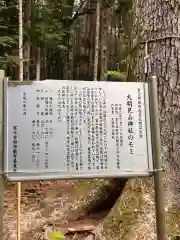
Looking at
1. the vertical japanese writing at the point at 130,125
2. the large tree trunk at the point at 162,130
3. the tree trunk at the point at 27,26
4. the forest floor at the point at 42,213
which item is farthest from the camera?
the tree trunk at the point at 27,26

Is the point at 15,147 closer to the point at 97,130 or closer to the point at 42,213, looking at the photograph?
the point at 97,130

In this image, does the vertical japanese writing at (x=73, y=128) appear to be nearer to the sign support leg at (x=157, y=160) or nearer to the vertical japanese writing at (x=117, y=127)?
the vertical japanese writing at (x=117, y=127)

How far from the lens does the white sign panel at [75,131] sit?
2459 mm

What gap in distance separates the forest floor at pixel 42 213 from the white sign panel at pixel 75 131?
54.2 inches

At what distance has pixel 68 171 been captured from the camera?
98.3 inches

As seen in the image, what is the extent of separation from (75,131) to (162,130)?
52.9 inches

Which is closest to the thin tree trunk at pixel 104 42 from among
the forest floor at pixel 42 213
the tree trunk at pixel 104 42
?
the tree trunk at pixel 104 42

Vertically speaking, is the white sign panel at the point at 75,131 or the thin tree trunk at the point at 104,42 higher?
the thin tree trunk at the point at 104,42

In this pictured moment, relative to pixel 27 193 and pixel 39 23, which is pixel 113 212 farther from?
pixel 39 23

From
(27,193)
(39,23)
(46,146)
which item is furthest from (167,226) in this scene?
(39,23)

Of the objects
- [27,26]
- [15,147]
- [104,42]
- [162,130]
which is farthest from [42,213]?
[104,42]

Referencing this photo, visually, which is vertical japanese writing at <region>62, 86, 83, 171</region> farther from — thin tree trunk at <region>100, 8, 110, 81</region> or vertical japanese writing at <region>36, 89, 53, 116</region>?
thin tree trunk at <region>100, 8, 110, 81</region>

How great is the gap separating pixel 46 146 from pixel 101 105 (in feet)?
1.75

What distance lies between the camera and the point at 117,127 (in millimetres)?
2637
